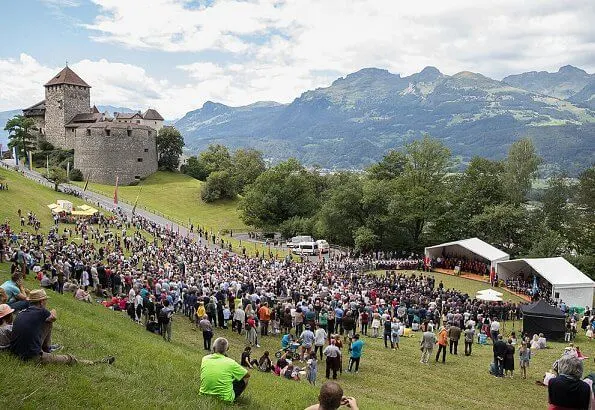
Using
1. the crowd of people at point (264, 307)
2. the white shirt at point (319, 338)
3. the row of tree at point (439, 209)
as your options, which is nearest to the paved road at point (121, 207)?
the row of tree at point (439, 209)

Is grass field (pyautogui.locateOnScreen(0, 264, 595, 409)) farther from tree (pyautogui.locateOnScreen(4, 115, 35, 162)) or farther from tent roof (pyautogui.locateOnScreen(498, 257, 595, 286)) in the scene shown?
tree (pyautogui.locateOnScreen(4, 115, 35, 162))

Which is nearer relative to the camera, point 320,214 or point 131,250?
point 131,250

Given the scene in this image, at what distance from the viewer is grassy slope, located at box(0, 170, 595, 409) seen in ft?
22.2

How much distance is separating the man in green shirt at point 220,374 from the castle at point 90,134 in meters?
78.9

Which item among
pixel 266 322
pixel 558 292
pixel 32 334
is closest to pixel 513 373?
pixel 266 322

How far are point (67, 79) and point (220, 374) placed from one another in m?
96.1

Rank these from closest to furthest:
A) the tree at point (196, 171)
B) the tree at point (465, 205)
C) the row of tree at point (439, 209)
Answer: the row of tree at point (439, 209), the tree at point (465, 205), the tree at point (196, 171)

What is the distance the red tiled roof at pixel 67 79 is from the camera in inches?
3565

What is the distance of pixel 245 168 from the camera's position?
8769 cm

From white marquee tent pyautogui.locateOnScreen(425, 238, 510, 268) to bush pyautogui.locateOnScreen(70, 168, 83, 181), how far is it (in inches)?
2352

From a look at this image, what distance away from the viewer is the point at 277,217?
65.4 m

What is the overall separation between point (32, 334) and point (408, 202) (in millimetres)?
47187

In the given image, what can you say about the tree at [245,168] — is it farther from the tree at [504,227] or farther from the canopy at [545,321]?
the canopy at [545,321]

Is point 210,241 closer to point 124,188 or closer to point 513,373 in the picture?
point 124,188
